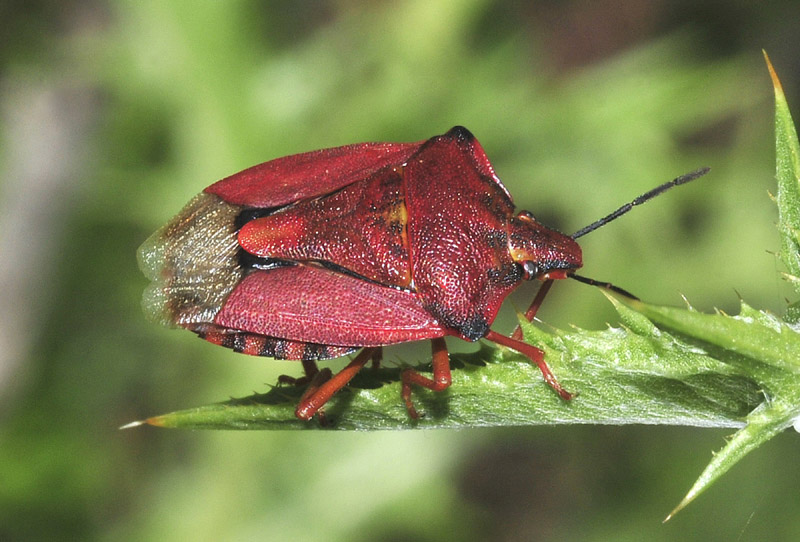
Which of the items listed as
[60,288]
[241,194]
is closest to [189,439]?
[60,288]

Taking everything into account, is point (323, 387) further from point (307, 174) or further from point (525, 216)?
point (525, 216)

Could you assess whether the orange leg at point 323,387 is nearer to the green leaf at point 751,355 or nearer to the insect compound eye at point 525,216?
the insect compound eye at point 525,216

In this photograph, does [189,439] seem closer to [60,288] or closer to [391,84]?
[60,288]

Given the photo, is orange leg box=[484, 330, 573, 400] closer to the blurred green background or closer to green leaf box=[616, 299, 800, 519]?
green leaf box=[616, 299, 800, 519]

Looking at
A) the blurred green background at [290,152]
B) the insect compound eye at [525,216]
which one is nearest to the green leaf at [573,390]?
the insect compound eye at [525,216]

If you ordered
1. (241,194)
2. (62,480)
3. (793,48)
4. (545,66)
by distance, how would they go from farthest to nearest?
(545,66) → (793,48) → (62,480) → (241,194)

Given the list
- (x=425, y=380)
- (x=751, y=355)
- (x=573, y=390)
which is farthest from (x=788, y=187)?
(x=425, y=380)

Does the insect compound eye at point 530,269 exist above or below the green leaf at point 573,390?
above

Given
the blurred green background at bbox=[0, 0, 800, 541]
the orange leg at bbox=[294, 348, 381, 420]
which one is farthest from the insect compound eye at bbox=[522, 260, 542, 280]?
the blurred green background at bbox=[0, 0, 800, 541]
